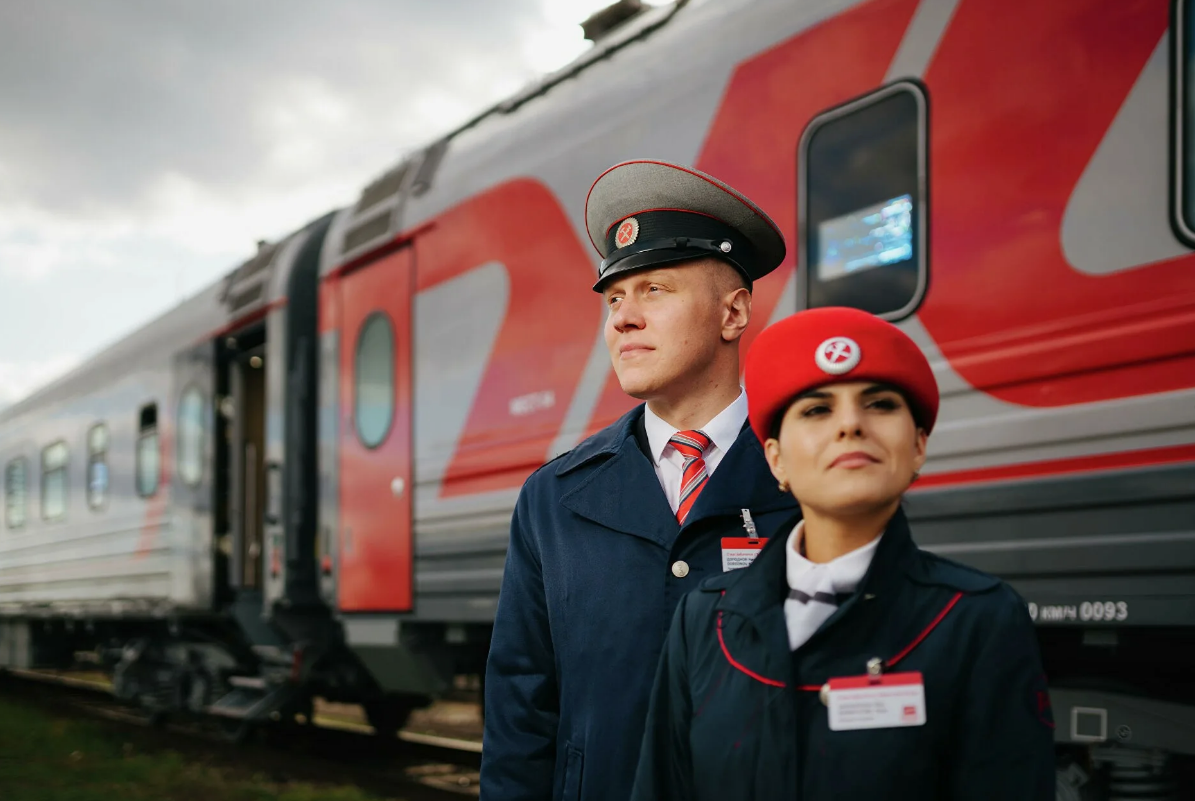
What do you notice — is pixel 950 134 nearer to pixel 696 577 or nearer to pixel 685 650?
pixel 696 577

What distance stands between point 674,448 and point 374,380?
4.87 metres

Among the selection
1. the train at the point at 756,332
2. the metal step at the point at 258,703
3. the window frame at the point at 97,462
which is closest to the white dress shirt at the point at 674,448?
the train at the point at 756,332

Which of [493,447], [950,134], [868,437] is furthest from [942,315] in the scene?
[493,447]

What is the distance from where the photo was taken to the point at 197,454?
902 centimetres

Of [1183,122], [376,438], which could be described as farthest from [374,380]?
[1183,122]

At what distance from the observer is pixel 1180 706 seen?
9.84ft

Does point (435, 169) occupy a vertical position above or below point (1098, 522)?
above

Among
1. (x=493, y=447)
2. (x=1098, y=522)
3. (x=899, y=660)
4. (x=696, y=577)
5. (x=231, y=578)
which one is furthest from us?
(x=231, y=578)

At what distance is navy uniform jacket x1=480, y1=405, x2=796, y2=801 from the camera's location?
5.59ft

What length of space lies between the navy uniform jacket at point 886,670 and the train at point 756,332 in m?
1.69

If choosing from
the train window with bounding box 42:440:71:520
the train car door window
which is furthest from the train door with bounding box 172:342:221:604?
the train car door window

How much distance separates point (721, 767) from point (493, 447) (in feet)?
13.5

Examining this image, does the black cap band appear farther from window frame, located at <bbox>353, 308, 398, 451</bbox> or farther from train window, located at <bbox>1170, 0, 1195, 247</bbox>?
window frame, located at <bbox>353, 308, 398, 451</bbox>

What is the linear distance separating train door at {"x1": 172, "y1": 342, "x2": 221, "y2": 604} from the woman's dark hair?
790 cm
